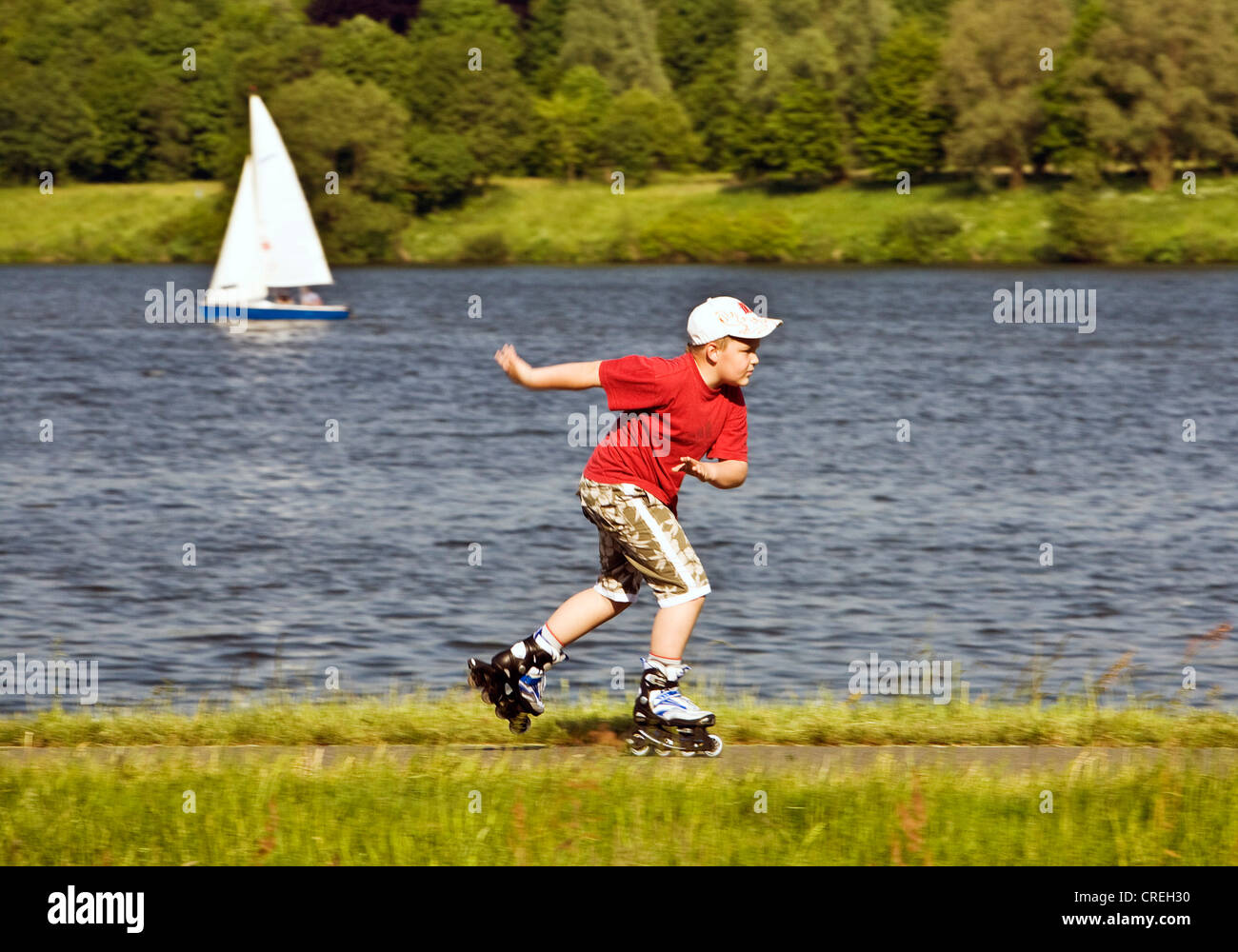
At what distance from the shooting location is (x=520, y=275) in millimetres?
81625

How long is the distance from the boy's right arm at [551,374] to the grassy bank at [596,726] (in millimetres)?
1669

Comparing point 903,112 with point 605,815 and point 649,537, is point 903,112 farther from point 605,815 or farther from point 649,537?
point 605,815

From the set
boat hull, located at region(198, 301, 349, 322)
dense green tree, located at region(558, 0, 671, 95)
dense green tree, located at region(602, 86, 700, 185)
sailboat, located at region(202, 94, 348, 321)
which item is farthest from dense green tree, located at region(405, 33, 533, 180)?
sailboat, located at region(202, 94, 348, 321)

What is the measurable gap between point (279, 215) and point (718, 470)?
51.4m

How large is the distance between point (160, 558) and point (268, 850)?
1417 cm

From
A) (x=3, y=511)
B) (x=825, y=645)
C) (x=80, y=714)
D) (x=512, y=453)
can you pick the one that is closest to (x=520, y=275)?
(x=512, y=453)

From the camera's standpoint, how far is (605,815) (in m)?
6.26

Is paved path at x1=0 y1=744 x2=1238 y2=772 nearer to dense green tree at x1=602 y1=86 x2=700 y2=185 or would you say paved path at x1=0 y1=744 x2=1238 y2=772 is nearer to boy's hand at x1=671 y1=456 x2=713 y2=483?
boy's hand at x1=671 y1=456 x2=713 y2=483

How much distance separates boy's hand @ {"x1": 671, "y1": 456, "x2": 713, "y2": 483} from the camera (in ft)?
22.4

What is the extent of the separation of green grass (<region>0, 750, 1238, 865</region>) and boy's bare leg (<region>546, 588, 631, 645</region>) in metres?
0.64

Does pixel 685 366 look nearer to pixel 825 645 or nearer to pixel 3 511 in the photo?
pixel 825 645

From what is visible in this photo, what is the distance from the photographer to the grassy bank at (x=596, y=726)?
7.68 metres

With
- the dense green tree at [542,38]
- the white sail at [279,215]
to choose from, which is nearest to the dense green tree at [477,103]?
the dense green tree at [542,38]

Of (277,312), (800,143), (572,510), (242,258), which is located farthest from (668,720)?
(800,143)
